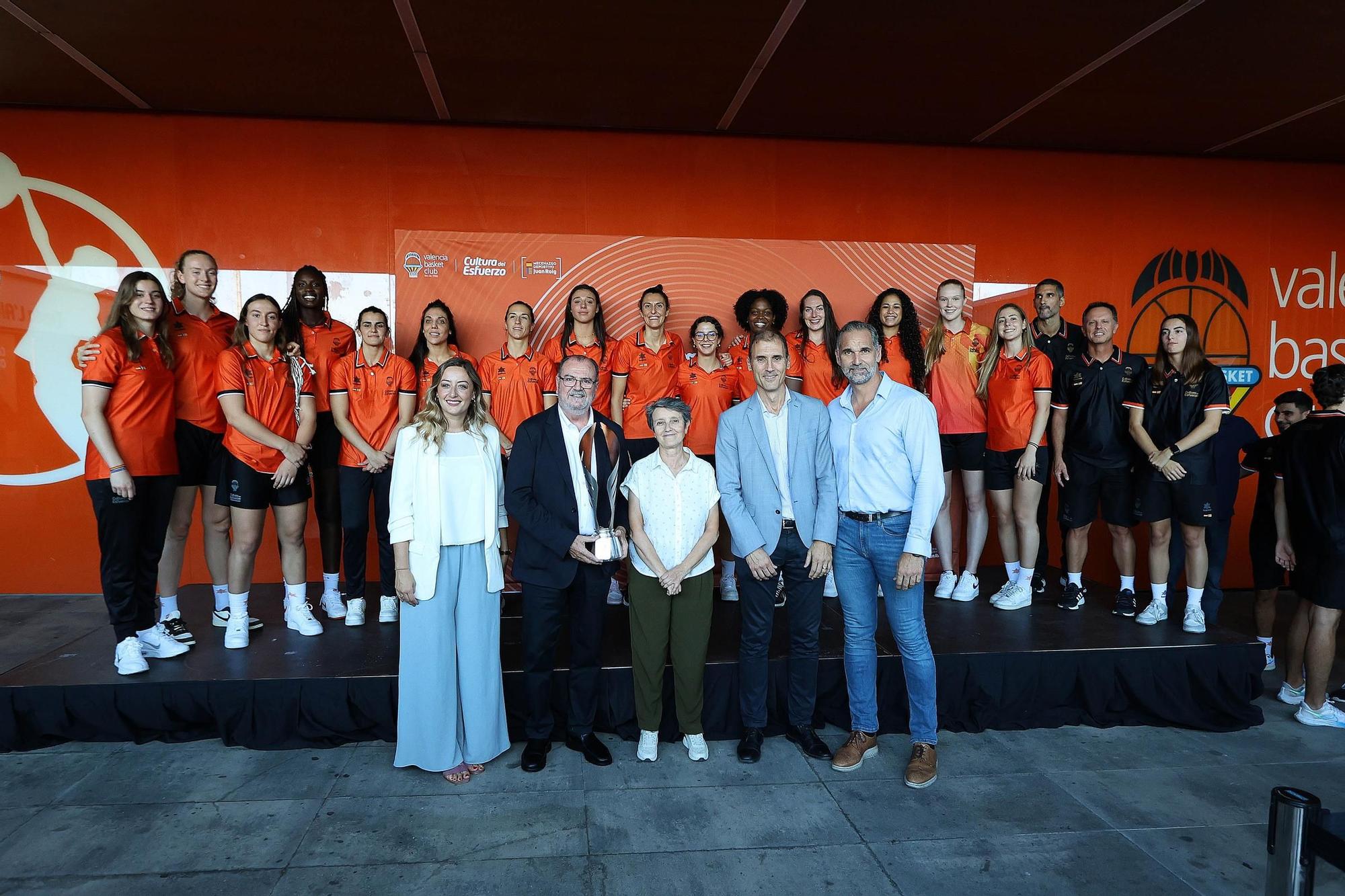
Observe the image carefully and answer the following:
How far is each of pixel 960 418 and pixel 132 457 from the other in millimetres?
4150

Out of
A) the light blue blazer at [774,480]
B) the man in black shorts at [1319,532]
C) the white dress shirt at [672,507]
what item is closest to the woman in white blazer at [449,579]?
the white dress shirt at [672,507]

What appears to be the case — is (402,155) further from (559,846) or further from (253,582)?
(559,846)

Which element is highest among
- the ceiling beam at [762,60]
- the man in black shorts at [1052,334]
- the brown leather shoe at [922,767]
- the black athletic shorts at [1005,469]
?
the ceiling beam at [762,60]

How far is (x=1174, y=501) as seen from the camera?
3965mm

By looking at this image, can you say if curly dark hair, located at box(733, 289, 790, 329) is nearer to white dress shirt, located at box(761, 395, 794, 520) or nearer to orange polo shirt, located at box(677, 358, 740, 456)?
orange polo shirt, located at box(677, 358, 740, 456)

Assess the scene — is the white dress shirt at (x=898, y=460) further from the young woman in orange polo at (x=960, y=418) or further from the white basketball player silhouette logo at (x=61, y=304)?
the white basketball player silhouette logo at (x=61, y=304)

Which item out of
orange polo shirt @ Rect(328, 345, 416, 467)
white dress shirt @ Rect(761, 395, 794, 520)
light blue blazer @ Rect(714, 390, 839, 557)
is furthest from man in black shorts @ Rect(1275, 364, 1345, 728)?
orange polo shirt @ Rect(328, 345, 416, 467)

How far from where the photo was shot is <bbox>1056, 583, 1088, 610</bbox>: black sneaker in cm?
416

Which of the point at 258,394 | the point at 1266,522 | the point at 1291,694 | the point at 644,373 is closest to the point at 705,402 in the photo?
the point at 644,373

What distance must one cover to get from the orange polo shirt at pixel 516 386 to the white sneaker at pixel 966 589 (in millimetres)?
2611

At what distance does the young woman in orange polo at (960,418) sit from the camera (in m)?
4.31

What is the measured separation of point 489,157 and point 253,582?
10.6 ft

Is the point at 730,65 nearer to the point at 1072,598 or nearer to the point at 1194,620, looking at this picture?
the point at 1072,598

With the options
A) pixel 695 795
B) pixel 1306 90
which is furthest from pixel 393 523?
pixel 1306 90
